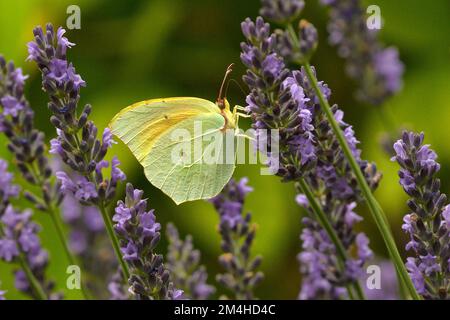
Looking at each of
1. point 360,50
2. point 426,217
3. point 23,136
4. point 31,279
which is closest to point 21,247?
point 31,279

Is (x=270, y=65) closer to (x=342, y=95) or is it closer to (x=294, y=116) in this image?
(x=294, y=116)

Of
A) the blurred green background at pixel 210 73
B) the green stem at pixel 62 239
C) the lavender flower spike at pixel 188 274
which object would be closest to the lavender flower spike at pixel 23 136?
the green stem at pixel 62 239

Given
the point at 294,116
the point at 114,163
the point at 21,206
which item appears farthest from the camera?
the point at 21,206

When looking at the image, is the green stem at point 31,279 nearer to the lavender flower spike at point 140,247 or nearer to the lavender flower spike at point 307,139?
the lavender flower spike at point 140,247

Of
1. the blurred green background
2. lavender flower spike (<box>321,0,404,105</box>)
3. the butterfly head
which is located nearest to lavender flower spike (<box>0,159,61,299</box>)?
the butterfly head

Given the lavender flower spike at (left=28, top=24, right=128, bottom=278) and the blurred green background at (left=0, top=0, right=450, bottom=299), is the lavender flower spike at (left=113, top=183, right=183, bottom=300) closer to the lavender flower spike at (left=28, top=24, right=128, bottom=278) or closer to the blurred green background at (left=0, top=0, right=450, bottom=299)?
the lavender flower spike at (left=28, top=24, right=128, bottom=278)
